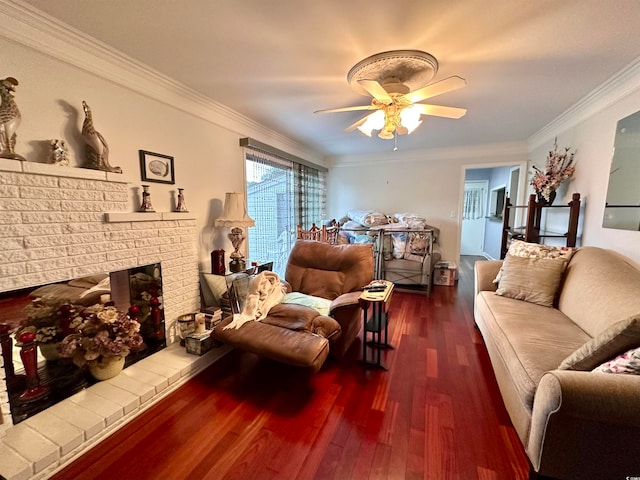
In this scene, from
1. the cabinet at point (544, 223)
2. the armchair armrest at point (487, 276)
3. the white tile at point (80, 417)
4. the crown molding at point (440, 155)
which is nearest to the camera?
the white tile at point (80, 417)

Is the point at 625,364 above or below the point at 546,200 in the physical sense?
below

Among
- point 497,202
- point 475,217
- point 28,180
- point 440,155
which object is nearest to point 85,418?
point 28,180

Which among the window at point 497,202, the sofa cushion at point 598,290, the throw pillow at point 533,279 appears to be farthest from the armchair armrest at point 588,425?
the window at point 497,202

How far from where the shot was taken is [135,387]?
5.89ft

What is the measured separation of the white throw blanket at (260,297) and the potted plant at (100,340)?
723mm

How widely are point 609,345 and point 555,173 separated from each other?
93.5 inches

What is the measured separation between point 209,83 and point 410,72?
1632 millimetres

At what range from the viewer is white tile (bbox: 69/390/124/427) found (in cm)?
156

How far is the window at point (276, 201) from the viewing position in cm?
343

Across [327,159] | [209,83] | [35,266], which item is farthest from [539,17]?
[327,159]

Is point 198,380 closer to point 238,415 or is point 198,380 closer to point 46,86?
point 238,415

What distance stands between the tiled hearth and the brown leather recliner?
1.55ft

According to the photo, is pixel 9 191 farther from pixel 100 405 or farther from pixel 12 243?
pixel 100 405

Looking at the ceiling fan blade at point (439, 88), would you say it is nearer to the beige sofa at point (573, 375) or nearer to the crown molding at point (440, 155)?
the beige sofa at point (573, 375)
